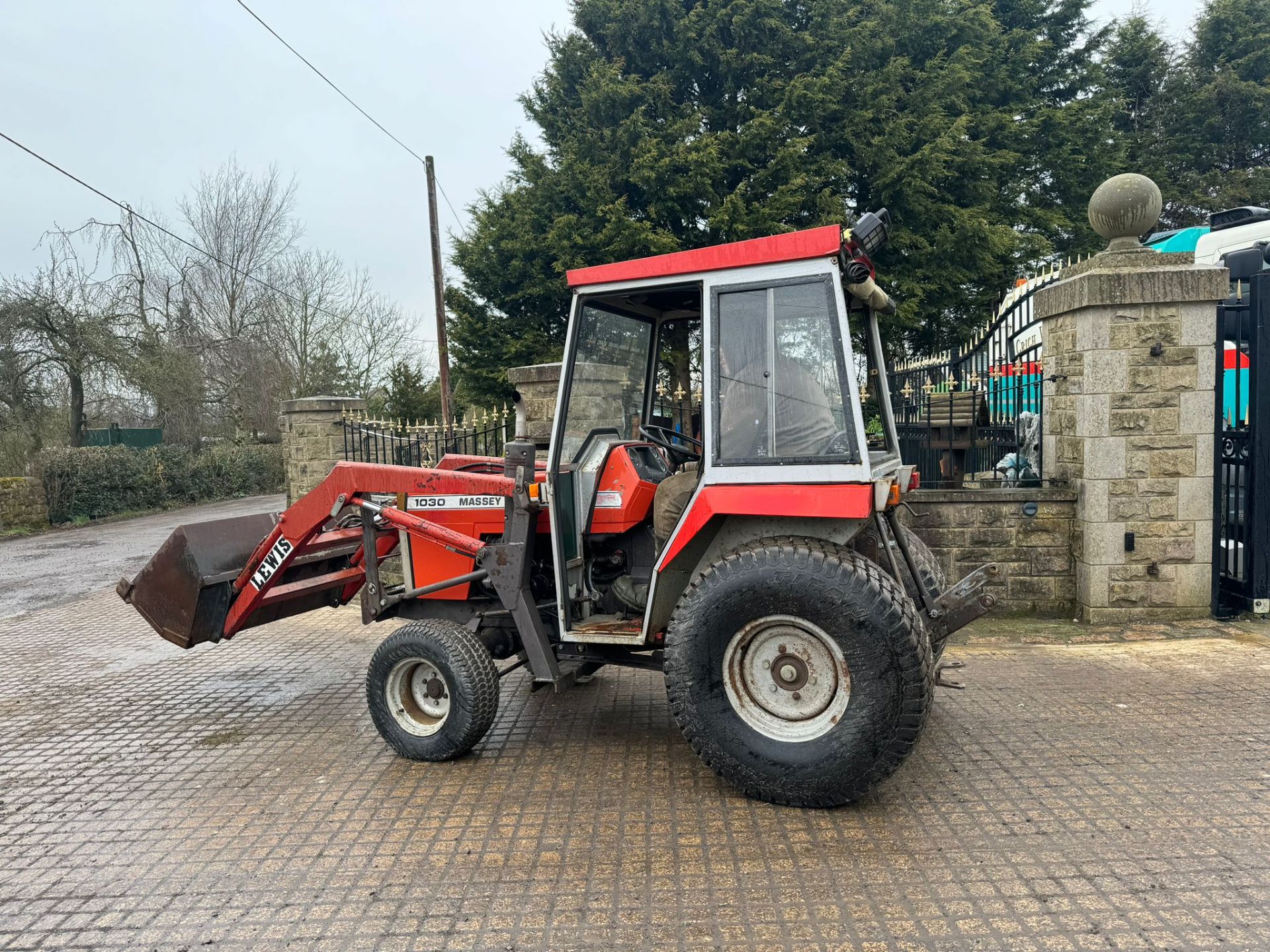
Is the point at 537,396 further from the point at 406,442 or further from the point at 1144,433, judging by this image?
the point at 1144,433

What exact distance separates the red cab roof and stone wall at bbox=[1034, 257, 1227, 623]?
3.82 meters

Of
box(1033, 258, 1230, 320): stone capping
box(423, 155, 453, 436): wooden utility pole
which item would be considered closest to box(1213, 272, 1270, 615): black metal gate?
box(1033, 258, 1230, 320): stone capping

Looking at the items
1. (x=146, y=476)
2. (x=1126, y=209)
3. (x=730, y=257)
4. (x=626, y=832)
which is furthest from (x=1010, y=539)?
(x=146, y=476)

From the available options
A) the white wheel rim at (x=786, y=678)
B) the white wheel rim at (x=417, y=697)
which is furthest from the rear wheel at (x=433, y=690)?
the white wheel rim at (x=786, y=678)

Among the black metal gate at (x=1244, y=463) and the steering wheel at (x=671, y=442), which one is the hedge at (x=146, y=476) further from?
the black metal gate at (x=1244, y=463)

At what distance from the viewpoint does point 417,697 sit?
4.41 metres

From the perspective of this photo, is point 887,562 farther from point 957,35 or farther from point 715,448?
point 957,35

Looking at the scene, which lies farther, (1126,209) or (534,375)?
(534,375)

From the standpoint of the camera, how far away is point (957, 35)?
17797mm

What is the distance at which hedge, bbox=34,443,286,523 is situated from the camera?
1744 cm

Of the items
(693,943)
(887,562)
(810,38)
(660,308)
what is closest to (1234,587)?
(887,562)

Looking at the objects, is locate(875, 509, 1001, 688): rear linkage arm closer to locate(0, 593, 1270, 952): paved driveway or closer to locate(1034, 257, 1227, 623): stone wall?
locate(0, 593, 1270, 952): paved driveway

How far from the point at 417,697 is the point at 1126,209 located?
6.11m

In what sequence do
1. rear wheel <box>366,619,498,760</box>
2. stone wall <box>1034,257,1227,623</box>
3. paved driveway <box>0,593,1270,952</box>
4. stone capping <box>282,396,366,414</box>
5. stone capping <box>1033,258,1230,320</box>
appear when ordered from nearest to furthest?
paved driveway <box>0,593,1270,952</box> < rear wheel <box>366,619,498,760</box> < stone capping <box>1033,258,1230,320</box> < stone wall <box>1034,257,1227,623</box> < stone capping <box>282,396,366,414</box>
